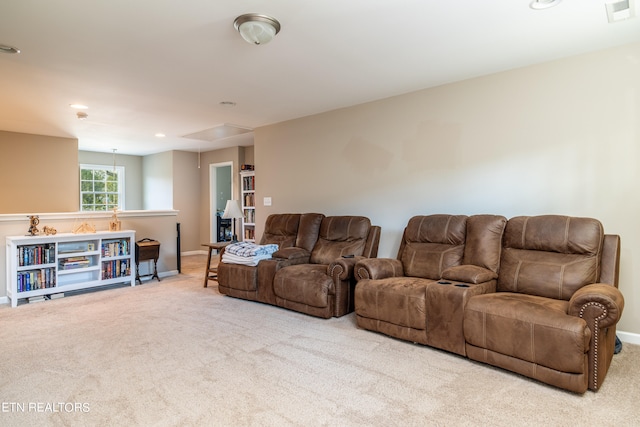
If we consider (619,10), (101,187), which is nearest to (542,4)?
(619,10)

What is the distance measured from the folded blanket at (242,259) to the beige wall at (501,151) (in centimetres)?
115

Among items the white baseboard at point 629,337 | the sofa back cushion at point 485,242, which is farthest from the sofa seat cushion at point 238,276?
the white baseboard at point 629,337

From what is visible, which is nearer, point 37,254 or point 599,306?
point 599,306

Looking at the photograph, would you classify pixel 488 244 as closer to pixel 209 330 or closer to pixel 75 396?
pixel 209 330

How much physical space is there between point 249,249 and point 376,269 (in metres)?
1.66

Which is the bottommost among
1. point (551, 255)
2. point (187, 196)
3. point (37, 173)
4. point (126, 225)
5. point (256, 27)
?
point (551, 255)

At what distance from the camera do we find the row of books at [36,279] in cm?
423

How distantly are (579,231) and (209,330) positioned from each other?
312 centimetres

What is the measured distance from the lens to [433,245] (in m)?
3.41

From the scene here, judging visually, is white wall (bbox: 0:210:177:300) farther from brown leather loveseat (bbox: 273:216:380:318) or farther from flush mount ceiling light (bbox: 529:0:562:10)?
flush mount ceiling light (bbox: 529:0:562:10)

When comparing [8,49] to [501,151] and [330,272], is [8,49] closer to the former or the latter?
[330,272]

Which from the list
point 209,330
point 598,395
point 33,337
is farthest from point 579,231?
point 33,337

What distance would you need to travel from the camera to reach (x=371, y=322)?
10.1ft

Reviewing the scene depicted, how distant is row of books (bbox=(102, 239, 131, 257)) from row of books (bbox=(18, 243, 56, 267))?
23.8 inches
